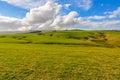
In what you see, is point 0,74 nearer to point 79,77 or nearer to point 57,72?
point 57,72

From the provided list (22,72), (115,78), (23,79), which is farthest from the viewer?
(22,72)

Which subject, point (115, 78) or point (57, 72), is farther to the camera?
point (57, 72)

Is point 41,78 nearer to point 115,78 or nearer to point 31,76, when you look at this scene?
point 31,76

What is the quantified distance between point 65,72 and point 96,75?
3.77 meters

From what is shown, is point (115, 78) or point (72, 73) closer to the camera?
point (115, 78)

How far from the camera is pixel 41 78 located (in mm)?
18828

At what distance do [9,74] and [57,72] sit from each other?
18.6 feet

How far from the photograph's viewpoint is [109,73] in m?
22.0

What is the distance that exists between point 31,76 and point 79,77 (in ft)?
17.6

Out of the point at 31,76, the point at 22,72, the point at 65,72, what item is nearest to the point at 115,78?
the point at 65,72

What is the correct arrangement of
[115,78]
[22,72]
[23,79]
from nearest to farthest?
[23,79]
[115,78]
[22,72]

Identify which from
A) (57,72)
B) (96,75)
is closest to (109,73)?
(96,75)

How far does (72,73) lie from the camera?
2125cm

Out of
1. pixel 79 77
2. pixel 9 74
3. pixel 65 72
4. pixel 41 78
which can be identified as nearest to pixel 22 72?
pixel 9 74
